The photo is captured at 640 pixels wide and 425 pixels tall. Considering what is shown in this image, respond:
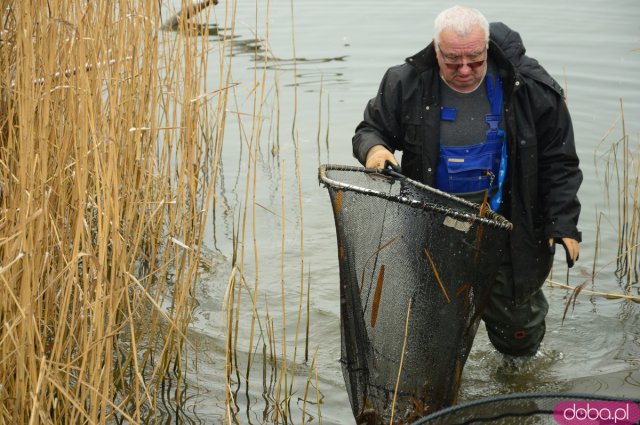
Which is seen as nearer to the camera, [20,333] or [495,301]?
[20,333]

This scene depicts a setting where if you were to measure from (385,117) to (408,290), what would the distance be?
92 centimetres

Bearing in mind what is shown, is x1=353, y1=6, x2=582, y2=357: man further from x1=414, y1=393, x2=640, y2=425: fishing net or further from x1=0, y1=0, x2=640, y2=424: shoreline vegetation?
x1=414, y1=393, x2=640, y2=425: fishing net

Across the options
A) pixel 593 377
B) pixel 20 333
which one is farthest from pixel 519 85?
pixel 20 333

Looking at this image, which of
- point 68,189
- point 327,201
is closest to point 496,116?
point 68,189

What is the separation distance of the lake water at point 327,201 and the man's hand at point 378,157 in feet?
1.24

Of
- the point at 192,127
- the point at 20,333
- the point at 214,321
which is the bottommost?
the point at 214,321

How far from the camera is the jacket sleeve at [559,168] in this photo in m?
3.71

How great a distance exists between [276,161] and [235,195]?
75 centimetres

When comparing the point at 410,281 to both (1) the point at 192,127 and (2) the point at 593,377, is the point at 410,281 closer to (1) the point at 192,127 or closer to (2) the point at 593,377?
(1) the point at 192,127

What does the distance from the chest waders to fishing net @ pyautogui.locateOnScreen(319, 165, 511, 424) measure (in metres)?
0.40

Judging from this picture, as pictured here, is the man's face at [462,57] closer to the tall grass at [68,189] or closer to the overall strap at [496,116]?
the overall strap at [496,116]

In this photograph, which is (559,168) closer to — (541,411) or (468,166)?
(468,166)

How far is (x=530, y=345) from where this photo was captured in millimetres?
4266

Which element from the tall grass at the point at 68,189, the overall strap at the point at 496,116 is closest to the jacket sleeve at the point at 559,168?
the overall strap at the point at 496,116
